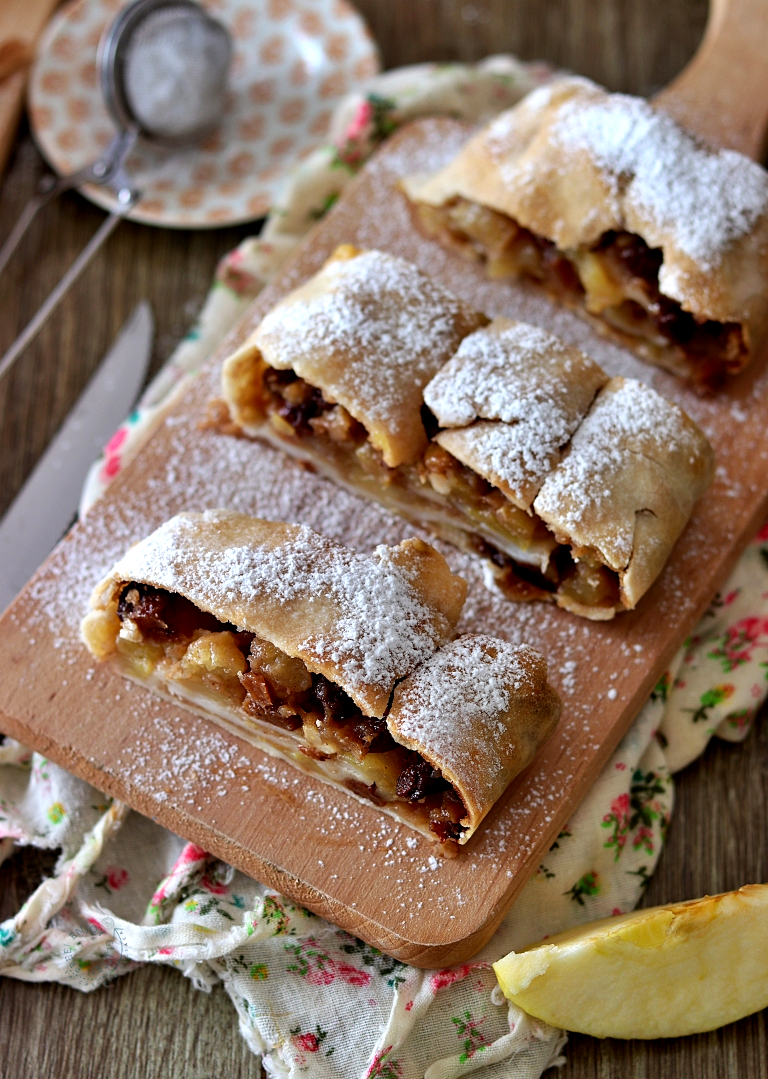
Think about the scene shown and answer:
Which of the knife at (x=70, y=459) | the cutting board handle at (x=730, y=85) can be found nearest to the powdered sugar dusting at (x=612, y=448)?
the cutting board handle at (x=730, y=85)

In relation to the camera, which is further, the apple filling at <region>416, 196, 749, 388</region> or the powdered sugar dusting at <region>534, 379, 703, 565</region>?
the apple filling at <region>416, 196, 749, 388</region>

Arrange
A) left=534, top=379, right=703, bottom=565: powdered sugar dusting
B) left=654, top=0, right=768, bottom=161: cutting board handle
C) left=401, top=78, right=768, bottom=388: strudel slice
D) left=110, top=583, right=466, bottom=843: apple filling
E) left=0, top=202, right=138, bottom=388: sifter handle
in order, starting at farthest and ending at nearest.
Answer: left=654, top=0, right=768, bottom=161: cutting board handle
left=0, top=202, right=138, bottom=388: sifter handle
left=401, top=78, right=768, bottom=388: strudel slice
left=534, top=379, right=703, bottom=565: powdered sugar dusting
left=110, top=583, right=466, bottom=843: apple filling

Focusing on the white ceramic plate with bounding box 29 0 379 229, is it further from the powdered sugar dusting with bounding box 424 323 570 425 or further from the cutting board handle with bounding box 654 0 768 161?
the powdered sugar dusting with bounding box 424 323 570 425

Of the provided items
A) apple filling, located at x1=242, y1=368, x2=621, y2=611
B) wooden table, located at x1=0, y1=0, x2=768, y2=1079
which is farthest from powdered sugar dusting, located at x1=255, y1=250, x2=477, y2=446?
wooden table, located at x1=0, y1=0, x2=768, y2=1079

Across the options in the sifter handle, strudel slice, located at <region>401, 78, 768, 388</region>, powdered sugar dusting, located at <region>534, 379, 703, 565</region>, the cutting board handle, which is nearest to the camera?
powdered sugar dusting, located at <region>534, 379, 703, 565</region>

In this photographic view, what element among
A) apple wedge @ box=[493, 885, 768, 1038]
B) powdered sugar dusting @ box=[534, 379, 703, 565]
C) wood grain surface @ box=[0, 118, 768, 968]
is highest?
powdered sugar dusting @ box=[534, 379, 703, 565]

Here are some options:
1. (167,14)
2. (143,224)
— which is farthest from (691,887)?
(167,14)
